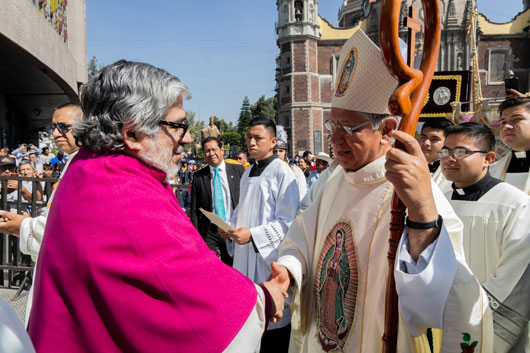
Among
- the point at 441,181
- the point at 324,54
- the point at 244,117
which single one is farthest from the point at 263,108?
the point at 441,181

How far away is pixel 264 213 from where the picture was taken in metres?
4.36

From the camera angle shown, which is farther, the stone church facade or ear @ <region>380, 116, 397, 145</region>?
Answer: the stone church facade

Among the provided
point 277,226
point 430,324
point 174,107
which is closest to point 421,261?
point 430,324

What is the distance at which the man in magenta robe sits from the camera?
1473 millimetres

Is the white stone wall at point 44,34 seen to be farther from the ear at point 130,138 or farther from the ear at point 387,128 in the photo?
the ear at point 387,128

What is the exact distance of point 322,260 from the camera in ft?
7.38

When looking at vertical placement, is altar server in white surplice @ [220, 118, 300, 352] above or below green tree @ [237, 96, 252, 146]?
below

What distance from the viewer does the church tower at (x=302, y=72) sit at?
43.8 metres

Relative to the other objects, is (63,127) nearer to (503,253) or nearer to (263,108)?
(503,253)

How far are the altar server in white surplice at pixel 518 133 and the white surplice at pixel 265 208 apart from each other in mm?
2046

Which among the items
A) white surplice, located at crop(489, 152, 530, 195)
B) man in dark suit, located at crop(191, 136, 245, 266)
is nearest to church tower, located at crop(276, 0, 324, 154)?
man in dark suit, located at crop(191, 136, 245, 266)

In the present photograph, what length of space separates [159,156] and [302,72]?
43761 mm

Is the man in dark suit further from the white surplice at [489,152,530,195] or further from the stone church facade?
the stone church facade

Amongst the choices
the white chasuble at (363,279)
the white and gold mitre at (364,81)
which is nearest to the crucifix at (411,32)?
the white and gold mitre at (364,81)
